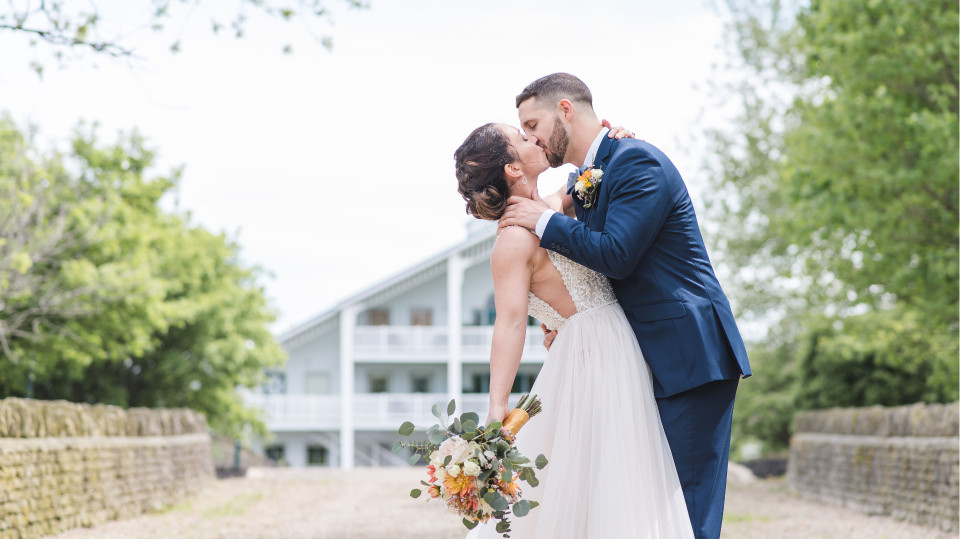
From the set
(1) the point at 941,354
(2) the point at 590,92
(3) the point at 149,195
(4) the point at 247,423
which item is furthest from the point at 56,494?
(4) the point at 247,423

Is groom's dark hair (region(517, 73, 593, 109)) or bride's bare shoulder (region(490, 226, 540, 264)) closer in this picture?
bride's bare shoulder (region(490, 226, 540, 264))

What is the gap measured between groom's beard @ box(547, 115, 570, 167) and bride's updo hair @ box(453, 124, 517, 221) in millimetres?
219

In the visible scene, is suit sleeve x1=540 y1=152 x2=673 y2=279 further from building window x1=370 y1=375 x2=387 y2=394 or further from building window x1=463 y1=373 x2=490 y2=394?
building window x1=370 y1=375 x2=387 y2=394

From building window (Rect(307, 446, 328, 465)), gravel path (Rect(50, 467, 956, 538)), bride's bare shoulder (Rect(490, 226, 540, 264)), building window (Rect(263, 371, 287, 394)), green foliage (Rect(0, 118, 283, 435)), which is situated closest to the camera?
bride's bare shoulder (Rect(490, 226, 540, 264))

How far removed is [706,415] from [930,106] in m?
12.1

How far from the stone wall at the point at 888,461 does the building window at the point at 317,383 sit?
80.5 feet

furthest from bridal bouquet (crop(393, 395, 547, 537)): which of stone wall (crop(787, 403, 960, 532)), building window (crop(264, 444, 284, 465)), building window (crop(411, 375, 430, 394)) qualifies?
building window (crop(264, 444, 284, 465))

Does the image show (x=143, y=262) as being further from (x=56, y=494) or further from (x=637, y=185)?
(x=637, y=185)

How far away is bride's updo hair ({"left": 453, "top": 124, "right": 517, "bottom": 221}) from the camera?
3734 mm

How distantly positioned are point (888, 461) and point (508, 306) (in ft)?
34.3

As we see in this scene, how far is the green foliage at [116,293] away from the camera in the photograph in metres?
15.0

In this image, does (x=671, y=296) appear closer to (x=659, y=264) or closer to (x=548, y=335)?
(x=659, y=264)

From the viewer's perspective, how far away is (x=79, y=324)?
53.8 feet

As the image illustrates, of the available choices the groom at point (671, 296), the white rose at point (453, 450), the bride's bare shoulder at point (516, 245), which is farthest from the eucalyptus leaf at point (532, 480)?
the bride's bare shoulder at point (516, 245)
